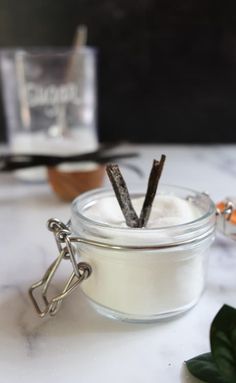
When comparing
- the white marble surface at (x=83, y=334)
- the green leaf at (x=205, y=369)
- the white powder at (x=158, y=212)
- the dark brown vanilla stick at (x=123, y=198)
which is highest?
the dark brown vanilla stick at (x=123, y=198)

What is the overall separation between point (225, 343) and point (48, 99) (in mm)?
457

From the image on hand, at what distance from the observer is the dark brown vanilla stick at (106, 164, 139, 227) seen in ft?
1.17

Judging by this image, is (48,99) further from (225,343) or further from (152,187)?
(225,343)

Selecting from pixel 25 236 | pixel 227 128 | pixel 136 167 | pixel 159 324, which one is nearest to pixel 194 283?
pixel 159 324

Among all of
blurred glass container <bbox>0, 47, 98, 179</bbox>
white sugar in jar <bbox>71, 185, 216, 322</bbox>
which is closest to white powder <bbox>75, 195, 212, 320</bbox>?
white sugar in jar <bbox>71, 185, 216, 322</bbox>

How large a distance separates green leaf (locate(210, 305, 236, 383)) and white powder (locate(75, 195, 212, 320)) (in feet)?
0.21

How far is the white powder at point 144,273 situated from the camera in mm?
328

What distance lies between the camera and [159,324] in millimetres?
348

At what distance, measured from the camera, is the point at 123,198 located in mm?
359

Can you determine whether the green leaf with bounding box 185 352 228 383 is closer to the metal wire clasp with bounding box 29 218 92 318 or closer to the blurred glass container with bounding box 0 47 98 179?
the metal wire clasp with bounding box 29 218 92 318

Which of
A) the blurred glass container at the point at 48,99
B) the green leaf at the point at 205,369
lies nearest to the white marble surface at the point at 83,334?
the green leaf at the point at 205,369

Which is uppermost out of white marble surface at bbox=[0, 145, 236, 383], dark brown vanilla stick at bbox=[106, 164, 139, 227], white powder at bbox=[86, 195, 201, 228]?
dark brown vanilla stick at bbox=[106, 164, 139, 227]

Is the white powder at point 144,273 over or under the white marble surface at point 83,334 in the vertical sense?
over

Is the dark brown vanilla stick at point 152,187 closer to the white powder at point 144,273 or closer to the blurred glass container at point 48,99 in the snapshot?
the white powder at point 144,273
